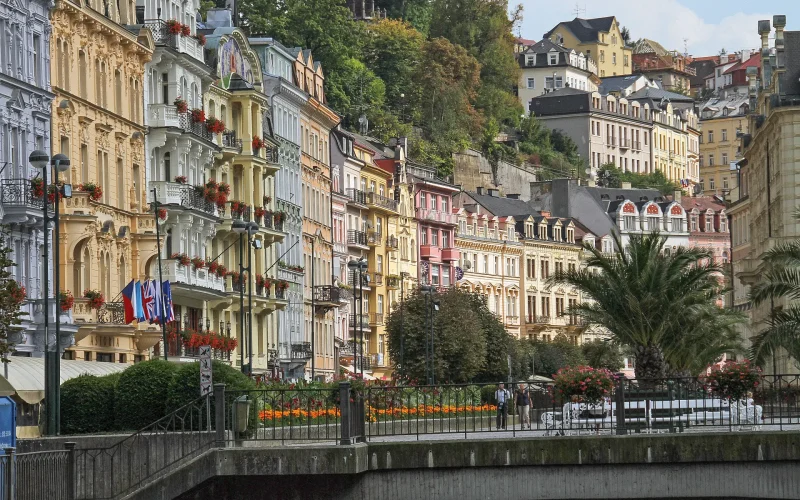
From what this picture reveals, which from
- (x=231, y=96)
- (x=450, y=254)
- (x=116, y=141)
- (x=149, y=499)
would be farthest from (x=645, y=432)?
(x=450, y=254)

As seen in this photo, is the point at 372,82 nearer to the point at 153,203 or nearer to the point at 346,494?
the point at 153,203

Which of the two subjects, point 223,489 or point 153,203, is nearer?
point 223,489

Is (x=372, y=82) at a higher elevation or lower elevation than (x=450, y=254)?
higher

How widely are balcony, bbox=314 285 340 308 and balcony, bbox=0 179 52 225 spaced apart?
4491cm

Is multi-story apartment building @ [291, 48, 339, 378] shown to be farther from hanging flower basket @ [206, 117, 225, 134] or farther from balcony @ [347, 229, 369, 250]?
hanging flower basket @ [206, 117, 225, 134]

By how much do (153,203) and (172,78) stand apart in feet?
19.1

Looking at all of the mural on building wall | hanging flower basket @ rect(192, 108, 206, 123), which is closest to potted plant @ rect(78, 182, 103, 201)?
hanging flower basket @ rect(192, 108, 206, 123)

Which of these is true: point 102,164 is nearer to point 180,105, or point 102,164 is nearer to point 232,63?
point 180,105

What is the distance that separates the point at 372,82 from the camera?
538 ft

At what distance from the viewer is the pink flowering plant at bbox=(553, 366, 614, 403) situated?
40594 millimetres

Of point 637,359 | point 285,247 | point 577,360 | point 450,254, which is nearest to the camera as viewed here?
point 637,359

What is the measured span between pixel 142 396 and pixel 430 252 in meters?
98.4

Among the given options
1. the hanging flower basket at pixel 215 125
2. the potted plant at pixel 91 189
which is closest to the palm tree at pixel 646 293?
the potted plant at pixel 91 189

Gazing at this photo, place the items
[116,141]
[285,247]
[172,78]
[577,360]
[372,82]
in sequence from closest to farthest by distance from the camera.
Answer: [116,141], [172,78], [285,247], [577,360], [372,82]
